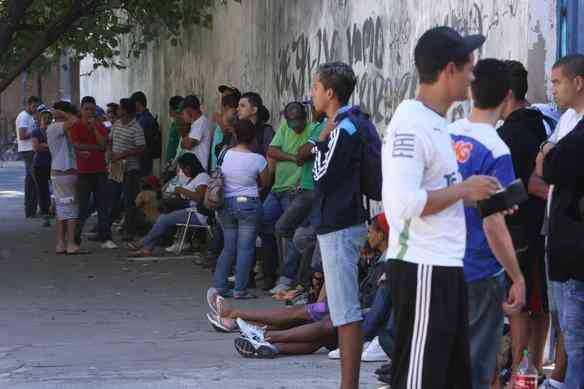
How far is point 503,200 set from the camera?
505 centimetres

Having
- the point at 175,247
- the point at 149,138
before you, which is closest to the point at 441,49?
the point at 175,247

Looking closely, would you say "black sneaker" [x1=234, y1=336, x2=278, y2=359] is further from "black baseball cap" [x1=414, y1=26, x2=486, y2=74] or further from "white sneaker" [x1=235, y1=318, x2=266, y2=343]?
"black baseball cap" [x1=414, y1=26, x2=486, y2=74]

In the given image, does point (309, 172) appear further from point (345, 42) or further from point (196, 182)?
point (196, 182)

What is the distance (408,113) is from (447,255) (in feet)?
1.81

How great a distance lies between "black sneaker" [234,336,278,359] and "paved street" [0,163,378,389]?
0.08m

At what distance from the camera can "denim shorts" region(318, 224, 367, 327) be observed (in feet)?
22.7

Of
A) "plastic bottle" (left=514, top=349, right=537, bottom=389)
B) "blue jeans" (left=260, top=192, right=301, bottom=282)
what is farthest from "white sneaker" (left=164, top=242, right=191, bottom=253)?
"plastic bottle" (left=514, top=349, right=537, bottom=389)

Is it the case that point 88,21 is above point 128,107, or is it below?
above

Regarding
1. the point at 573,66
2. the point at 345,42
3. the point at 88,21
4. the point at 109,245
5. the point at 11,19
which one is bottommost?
the point at 109,245

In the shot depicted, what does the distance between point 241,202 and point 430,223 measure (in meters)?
6.90

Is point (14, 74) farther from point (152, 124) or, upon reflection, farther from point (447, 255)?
point (447, 255)

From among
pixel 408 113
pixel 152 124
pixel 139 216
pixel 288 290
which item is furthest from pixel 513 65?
pixel 152 124

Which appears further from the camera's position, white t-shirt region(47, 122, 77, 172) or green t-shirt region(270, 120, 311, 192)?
white t-shirt region(47, 122, 77, 172)

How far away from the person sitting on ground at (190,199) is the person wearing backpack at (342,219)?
23.6 ft
